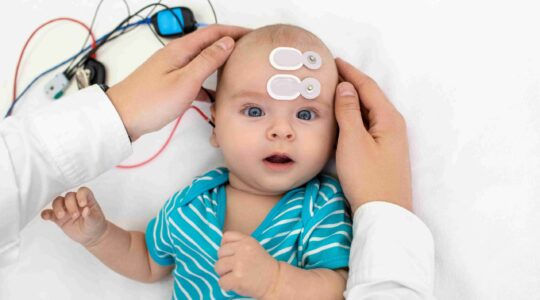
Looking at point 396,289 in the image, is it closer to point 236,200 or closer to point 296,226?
point 296,226

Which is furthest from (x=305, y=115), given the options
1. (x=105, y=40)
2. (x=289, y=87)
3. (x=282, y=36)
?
(x=105, y=40)

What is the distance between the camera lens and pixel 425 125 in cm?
123

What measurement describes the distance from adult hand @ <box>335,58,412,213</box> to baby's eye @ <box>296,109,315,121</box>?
0.21 ft

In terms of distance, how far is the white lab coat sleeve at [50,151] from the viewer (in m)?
1.04

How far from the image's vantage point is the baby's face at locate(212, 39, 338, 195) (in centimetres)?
118

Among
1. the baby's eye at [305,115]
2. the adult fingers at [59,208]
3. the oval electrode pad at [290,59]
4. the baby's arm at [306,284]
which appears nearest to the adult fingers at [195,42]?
the oval electrode pad at [290,59]

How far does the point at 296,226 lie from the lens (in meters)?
1.19

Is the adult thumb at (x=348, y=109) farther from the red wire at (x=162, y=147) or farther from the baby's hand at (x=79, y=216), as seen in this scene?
the baby's hand at (x=79, y=216)

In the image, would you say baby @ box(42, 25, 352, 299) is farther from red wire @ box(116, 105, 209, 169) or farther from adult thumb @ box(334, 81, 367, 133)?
red wire @ box(116, 105, 209, 169)

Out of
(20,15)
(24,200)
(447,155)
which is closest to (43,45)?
(20,15)

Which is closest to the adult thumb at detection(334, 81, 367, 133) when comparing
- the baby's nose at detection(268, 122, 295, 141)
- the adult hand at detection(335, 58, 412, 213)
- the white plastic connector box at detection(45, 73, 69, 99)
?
the adult hand at detection(335, 58, 412, 213)

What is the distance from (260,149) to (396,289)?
0.42 m

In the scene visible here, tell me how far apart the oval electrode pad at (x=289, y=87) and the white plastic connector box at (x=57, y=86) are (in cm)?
66

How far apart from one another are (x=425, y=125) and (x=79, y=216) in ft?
Answer: 2.70
